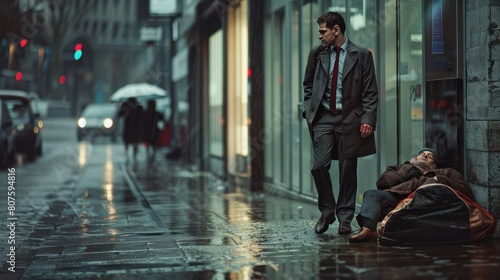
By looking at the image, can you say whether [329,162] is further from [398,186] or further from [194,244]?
[194,244]

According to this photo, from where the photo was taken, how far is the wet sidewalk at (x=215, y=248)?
666cm

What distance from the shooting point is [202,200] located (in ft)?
44.0

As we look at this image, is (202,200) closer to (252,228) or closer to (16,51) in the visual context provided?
(252,228)

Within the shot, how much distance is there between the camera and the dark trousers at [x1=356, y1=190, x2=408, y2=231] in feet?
26.3

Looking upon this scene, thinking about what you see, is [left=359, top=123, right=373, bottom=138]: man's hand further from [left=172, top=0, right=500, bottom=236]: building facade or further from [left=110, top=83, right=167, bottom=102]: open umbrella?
[left=110, top=83, right=167, bottom=102]: open umbrella

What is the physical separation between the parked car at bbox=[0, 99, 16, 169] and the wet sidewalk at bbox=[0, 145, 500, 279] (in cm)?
969

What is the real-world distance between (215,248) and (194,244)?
1.14 feet

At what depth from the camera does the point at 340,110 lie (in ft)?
28.3

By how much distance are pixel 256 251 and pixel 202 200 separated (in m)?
5.76

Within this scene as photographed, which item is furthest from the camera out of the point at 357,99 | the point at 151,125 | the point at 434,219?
the point at 151,125

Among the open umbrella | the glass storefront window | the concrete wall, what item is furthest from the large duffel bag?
the open umbrella

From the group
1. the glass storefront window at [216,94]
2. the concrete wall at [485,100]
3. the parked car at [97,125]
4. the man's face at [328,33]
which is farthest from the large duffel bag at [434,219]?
the parked car at [97,125]

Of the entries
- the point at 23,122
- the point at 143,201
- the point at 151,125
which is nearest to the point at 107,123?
the point at 23,122

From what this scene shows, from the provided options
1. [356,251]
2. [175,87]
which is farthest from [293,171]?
[175,87]
